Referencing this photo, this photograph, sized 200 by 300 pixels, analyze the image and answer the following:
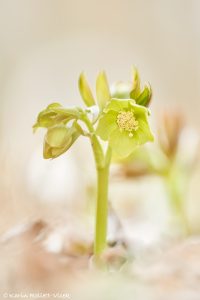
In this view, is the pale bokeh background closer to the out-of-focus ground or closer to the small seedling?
the out-of-focus ground

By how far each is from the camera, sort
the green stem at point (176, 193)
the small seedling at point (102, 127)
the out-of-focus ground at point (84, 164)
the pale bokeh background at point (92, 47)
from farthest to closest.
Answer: the pale bokeh background at point (92, 47)
the green stem at point (176, 193)
the small seedling at point (102, 127)
the out-of-focus ground at point (84, 164)

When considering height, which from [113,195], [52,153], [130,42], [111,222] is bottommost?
[113,195]

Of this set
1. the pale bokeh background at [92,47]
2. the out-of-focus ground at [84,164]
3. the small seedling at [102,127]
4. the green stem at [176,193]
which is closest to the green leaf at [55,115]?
the small seedling at [102,127]

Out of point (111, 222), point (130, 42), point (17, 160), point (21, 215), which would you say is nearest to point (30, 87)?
point (130, 42)

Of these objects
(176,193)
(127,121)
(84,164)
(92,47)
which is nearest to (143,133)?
(127,121)

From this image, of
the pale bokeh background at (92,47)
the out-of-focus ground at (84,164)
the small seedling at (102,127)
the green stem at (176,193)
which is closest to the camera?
the out-of-focus ground at (84,164)

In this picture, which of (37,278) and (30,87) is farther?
(30,87)

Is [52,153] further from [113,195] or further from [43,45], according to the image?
[43,45]

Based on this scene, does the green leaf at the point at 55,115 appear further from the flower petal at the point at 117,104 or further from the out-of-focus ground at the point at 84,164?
the out-of-focus ground at the point at 84,164
